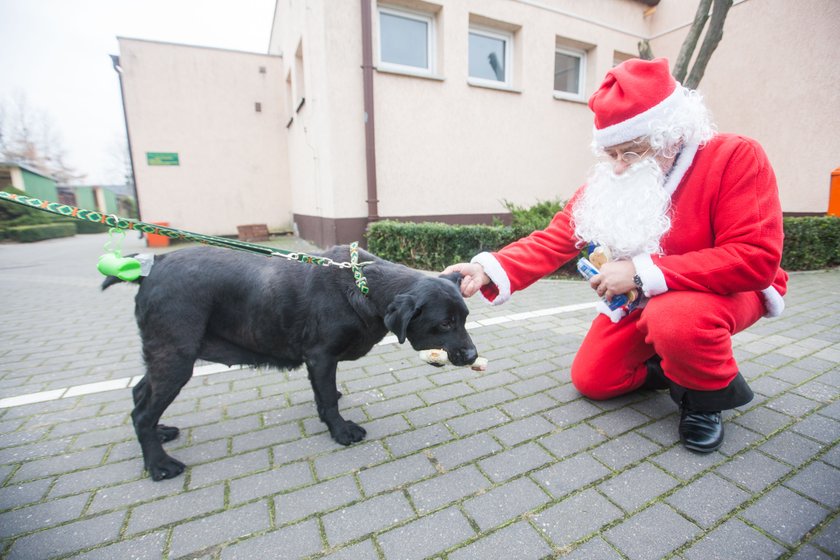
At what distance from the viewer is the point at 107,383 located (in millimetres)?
3172

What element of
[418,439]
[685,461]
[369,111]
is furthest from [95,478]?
[369,111]

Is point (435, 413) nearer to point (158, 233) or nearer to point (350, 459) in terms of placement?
point (350, 459)

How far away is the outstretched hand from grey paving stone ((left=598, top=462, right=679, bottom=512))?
4.18ft

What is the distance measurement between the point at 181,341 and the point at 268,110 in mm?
14317

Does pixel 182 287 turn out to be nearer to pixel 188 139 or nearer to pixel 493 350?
pixel 493 350

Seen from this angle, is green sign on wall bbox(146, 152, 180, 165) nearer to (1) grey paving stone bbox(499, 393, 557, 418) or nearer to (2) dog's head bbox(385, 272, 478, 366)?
(2) dog's head bbox(385, 272, 478, 366)

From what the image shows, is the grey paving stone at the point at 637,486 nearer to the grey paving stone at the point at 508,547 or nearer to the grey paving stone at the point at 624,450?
the grey paving stone at the point at 624,450

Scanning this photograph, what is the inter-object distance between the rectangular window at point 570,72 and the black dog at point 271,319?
10896 millimetres

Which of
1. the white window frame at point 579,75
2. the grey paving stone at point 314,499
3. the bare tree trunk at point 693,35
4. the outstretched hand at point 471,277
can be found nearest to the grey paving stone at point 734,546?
the grey paving stone at point 314,499

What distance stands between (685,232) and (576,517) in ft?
5.35

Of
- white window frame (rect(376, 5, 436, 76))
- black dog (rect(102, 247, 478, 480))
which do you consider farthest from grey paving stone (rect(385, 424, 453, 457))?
white window frame (rect(376, 5, 436, 76))

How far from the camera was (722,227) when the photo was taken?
2.07m

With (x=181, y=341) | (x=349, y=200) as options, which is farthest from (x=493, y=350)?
(x=349, y=200)

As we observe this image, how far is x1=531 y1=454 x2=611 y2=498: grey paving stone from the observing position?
6.24ft
